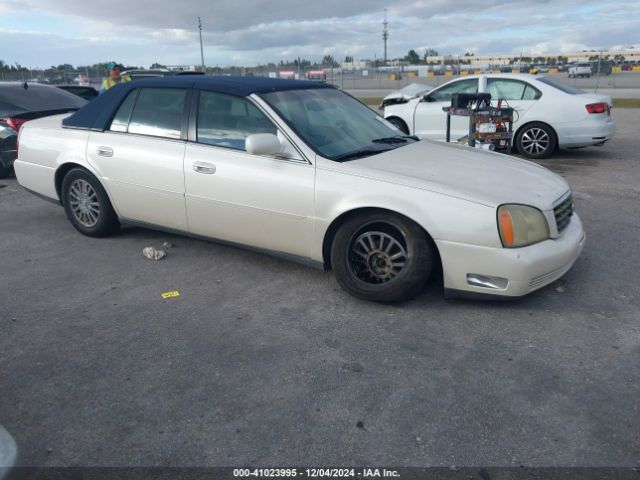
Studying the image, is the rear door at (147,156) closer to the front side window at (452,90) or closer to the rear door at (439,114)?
the rear door at (439,114)

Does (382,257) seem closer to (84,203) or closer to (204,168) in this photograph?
(204,168)

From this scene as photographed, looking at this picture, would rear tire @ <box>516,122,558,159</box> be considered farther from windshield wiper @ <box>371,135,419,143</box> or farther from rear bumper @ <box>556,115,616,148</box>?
windshield wiper @ <box>371,135,419,143</box>

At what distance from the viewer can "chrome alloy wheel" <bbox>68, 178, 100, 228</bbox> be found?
5.43 metres

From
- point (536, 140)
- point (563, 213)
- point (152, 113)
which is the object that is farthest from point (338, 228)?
point (536, 140)

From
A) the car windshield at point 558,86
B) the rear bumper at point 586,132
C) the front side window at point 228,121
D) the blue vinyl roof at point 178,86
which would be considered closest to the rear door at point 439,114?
the car windshield at point 558,86

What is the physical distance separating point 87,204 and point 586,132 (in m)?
7.90

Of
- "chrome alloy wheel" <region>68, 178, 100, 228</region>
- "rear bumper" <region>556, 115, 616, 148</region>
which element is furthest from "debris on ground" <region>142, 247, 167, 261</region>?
"rear bumper" <region>556, 115, 616, 148</region>

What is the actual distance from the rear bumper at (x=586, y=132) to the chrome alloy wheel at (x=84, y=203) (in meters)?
7.57

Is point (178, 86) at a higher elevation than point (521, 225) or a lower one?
higher

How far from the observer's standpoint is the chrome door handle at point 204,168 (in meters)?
4.48

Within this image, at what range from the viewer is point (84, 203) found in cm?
551

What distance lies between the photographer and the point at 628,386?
2.97 m

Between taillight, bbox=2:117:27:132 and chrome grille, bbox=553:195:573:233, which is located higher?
taillight, bbox=2:117:27:132

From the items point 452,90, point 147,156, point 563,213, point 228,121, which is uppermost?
point 452,90
